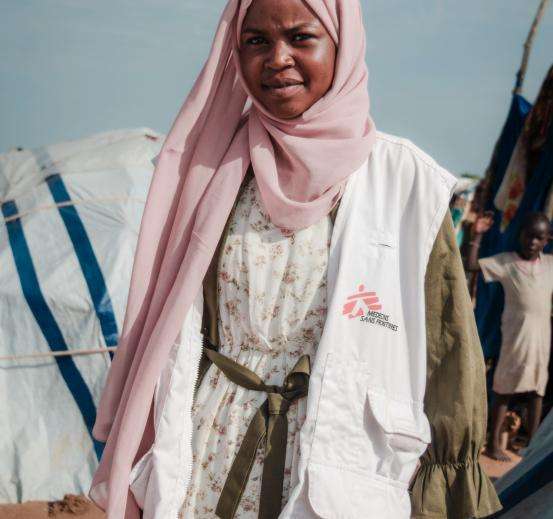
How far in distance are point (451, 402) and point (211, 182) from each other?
76 centimetres

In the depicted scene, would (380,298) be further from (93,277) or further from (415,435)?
(93,277)

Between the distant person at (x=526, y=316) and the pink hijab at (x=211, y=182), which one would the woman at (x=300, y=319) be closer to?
the pink hijab at (x=211, y=182)

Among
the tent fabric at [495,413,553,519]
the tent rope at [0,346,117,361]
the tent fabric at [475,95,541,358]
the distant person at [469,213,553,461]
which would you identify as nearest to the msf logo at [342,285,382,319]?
the tent fabric at [495,413,553,519]

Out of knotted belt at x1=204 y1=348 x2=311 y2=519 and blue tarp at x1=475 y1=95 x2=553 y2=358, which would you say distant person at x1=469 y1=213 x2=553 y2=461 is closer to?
blue tarp at x1=475 y1=95 x2=553 y2=358

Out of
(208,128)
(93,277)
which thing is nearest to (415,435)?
(208,128)

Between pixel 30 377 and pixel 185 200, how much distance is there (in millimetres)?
2811

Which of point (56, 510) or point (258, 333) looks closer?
point (258, 333)

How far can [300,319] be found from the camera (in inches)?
62.2

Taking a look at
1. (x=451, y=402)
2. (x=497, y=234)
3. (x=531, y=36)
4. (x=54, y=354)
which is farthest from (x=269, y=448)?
(x=531, y=36)

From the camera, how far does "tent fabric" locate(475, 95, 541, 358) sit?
564cm

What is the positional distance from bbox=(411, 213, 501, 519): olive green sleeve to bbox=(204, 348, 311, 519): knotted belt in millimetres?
297

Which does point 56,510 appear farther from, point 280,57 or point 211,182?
point 280,57

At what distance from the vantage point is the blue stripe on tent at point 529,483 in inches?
96.6

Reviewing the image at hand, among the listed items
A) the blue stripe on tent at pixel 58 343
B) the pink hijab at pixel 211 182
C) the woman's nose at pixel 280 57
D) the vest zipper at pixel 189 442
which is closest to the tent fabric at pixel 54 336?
the blue stripe on tent at pixel 58 343
